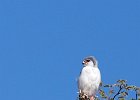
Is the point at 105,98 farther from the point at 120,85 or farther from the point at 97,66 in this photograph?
the point at 97,66

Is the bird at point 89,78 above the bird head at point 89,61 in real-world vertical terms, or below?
below

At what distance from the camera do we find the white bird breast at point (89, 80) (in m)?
16.7

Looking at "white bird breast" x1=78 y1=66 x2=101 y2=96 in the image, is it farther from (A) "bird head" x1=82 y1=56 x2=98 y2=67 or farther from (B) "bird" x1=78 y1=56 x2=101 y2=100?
(A) "bird head" x1=82 y1=56 x2=98 y2=67

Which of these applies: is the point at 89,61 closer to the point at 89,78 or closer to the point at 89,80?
the point at 89,78

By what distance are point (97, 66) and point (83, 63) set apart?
0.60 meters

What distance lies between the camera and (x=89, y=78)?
17.0m

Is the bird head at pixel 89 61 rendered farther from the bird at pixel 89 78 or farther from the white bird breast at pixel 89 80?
the white bird breast at pixel 89 80

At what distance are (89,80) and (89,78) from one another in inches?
4.3

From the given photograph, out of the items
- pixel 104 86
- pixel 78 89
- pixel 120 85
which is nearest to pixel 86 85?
pixel 78 89

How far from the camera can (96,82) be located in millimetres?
16984

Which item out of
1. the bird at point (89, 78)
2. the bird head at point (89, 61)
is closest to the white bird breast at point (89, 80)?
the bird at point (89, 78)

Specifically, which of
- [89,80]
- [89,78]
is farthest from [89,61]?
[89,80]

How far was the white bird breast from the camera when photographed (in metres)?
16.7

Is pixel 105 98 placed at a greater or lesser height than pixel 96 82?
lesser
